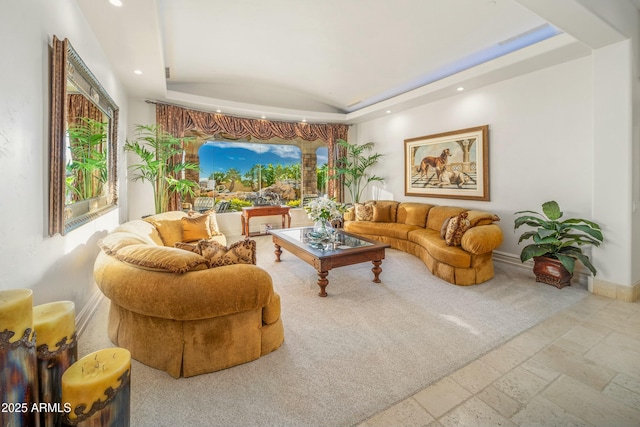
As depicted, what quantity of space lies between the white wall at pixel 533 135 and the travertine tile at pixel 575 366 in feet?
7.81

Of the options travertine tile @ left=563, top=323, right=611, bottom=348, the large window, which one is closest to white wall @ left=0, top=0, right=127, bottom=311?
travertine tile @ left=563, top=323, right=611, bottom=348

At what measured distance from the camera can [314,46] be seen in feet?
14.3

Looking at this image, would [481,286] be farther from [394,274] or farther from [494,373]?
[494,373]

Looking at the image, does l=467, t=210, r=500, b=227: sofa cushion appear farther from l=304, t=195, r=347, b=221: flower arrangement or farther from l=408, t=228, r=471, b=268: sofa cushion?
l=304, t=195, r=347, b=221: flower arrangement

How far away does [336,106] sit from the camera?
7.08 metres

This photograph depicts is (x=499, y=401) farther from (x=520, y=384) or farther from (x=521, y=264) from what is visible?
(x=521, y=264)

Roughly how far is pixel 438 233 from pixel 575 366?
9.33 feet

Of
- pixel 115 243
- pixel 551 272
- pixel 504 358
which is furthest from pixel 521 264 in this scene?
pixel 115 243

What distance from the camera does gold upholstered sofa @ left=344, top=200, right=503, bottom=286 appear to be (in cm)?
363

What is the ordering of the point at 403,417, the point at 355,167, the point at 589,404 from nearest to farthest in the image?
the point at 403,417
the point at 589,404
the point at 355,167

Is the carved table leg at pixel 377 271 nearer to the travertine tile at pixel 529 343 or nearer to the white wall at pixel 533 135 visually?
the travertine tile at pixel 529 343

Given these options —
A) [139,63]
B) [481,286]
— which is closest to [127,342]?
[139,63]

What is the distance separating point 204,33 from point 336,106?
12.2 feet

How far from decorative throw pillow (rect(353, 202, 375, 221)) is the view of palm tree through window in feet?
6.19
